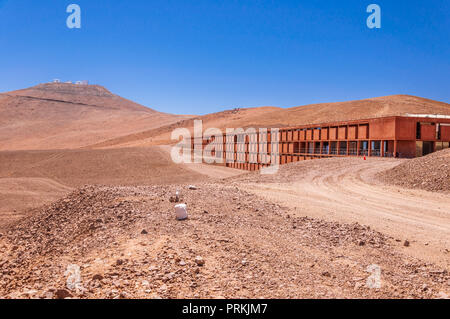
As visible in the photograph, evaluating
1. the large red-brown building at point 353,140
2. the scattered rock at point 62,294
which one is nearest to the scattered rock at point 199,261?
the scattered rock at point 62,294

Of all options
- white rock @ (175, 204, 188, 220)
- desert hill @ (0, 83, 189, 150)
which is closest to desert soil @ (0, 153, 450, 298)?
white rock @ (175, 204, 188, 220)

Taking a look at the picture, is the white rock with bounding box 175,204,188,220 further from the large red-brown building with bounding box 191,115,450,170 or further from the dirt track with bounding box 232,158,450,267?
the large red-brown building with bounding box 191,115,450,170

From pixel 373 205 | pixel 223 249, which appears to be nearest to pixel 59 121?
pixel 373 205

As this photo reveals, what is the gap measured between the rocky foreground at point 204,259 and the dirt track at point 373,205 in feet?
3.11

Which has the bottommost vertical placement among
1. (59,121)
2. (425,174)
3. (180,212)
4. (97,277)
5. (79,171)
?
(79,171)

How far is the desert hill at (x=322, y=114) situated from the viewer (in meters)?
87.8

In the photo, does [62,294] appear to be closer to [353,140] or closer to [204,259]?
[204,259]

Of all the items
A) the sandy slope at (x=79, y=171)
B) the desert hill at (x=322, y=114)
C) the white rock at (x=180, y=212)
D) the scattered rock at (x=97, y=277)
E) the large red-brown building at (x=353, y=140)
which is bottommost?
the sandy slope at (x=79, y=171)

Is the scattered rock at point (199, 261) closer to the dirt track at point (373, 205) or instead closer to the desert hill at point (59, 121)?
the dirt track at point (373, 205)

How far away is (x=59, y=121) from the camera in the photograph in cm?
14325

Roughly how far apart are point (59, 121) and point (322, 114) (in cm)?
11526

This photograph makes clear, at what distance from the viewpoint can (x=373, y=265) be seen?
231 inches

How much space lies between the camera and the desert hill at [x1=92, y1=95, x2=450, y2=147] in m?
87.8
